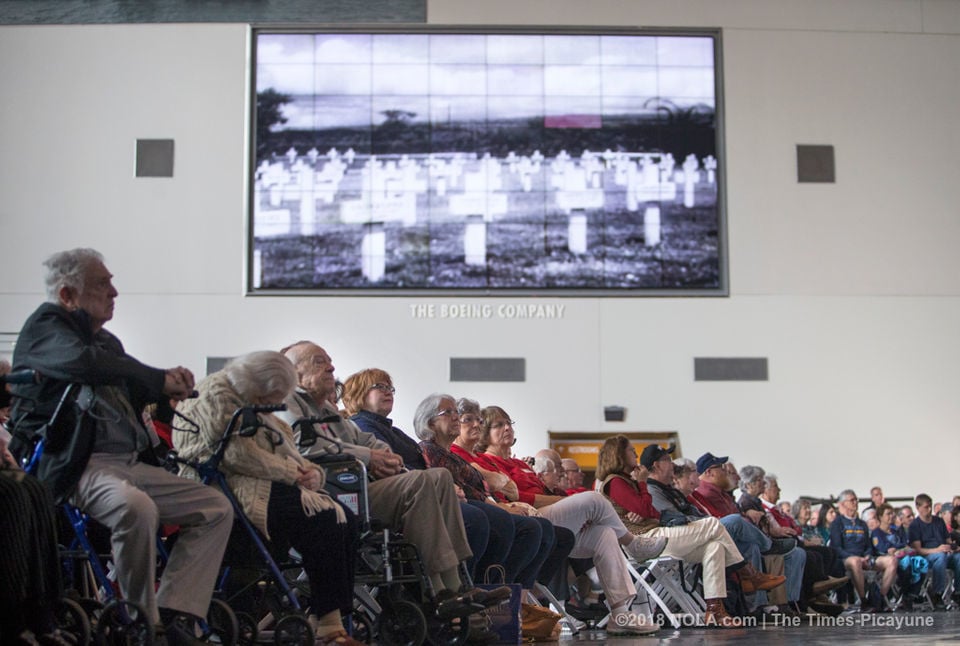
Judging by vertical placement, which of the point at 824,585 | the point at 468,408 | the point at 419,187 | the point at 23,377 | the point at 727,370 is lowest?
the point at 824,585

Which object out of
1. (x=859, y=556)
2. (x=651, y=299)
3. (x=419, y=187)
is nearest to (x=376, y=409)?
(x=859, y=556)

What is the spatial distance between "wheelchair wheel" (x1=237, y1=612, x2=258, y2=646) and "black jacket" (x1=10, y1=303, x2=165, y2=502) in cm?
76

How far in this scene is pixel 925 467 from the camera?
40.1 ft

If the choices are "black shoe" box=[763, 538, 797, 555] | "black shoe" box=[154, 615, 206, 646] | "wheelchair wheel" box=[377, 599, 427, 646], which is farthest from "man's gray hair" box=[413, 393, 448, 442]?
"black shoe" box=[763, 538, 797, 555]

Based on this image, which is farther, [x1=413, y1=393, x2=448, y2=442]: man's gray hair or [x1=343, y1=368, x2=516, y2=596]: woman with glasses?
[x1=413, y1=393, x2=448, y2=442]: man's gray hair

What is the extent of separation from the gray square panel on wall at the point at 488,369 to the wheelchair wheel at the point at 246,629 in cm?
836

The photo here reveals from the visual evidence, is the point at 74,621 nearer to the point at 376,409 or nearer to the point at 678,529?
the point at 376,409

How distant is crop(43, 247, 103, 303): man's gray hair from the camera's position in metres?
3.40

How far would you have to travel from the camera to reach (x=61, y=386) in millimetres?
3248

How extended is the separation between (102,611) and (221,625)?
43cm

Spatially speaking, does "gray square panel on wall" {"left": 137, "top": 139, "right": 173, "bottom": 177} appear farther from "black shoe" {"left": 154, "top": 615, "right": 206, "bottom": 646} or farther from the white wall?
"black shoe" {"left": 154, "top": 615, "right": 206, "bottom": 646}

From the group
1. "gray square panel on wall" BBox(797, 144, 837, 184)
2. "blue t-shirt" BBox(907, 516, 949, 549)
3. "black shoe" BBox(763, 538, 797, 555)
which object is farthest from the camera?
"gray square panel on wall" BBox(797, 144, 837, 184)

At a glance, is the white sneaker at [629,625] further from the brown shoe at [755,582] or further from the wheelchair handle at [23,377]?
the wheelchair handle at [23,377]

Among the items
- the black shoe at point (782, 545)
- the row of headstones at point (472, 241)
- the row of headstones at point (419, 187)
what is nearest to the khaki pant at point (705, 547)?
the black shoe at point (782, 545)
